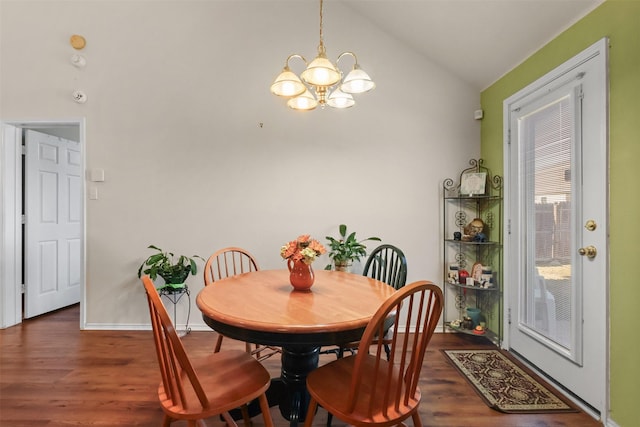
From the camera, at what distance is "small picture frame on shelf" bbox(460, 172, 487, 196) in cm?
280

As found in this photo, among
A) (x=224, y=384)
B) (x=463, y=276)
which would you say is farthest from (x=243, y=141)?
(x=463, y=276)

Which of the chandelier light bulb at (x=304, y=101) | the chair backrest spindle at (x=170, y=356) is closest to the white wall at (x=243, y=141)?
the chandelier light bulb at (x=304, y=101)

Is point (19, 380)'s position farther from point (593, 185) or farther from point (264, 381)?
point (593, 185)

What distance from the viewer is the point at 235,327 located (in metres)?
1.25

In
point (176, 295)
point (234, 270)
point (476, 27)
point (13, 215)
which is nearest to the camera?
point (234, 270)

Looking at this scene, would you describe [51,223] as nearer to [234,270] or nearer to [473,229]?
[234,270]

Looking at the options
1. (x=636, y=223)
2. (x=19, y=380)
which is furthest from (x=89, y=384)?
(x=636, y=223)

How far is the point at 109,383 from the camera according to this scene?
2.10 metres

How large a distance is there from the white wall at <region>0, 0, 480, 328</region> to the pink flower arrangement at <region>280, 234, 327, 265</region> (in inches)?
53.7

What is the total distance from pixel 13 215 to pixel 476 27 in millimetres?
4520

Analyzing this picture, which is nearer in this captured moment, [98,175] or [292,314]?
[292,314]

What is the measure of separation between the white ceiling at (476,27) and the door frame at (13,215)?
3084 millimetres

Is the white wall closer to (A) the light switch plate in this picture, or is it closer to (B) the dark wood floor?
(A) the light switch plate

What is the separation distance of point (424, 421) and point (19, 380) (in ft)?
8.61
